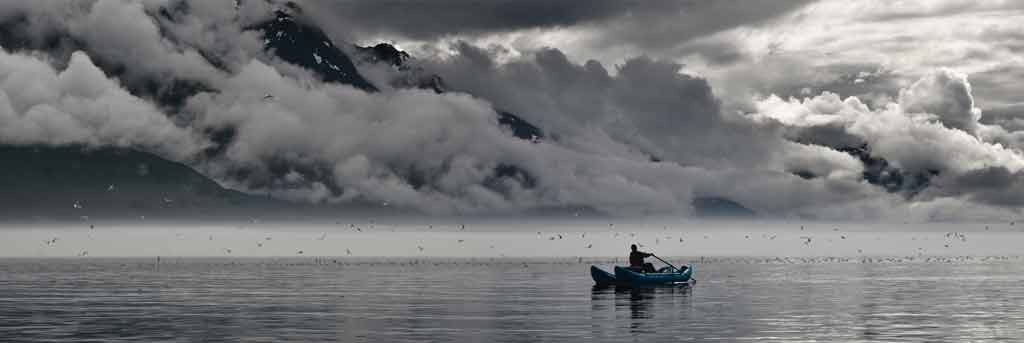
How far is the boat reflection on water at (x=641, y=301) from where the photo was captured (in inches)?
3545

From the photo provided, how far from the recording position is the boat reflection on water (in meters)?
90.0

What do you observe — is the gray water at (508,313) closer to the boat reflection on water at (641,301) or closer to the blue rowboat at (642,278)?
the boat reflection on water at (641,301)

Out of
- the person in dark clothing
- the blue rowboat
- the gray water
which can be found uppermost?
the person in dark clothing

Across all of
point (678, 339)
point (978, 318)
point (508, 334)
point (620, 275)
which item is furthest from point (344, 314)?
point (620, 275)

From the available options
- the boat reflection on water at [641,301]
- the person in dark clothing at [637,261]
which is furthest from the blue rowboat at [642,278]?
the person in dark clothing at [637,261]

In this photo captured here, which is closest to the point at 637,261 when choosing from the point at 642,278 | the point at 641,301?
the point at 642,278

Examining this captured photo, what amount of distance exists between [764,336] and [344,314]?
3168cm

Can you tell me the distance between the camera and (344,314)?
9144cm

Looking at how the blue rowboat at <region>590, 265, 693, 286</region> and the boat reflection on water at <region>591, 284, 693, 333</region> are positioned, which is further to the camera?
the blue rowboat at <region>590, 265, 693, 286</region>

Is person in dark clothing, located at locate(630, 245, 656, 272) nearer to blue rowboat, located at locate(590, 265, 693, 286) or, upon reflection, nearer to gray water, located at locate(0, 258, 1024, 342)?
blue rowboat, located at locate(590, 265, 693, 286)

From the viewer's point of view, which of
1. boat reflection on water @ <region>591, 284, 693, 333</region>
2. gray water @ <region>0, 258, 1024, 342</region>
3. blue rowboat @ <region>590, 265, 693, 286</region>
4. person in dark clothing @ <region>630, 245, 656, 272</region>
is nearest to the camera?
gray water @ <region>0, 258, 1024, 342</region>

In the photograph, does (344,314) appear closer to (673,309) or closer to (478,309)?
(478,309)

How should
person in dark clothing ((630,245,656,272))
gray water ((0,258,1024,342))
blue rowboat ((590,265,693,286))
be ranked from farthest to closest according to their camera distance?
1. person in dark clothing ((630,245,656,272))
2. blue rowboat ((590,265,693,286))
3. gray water ((0,258,1024,342))

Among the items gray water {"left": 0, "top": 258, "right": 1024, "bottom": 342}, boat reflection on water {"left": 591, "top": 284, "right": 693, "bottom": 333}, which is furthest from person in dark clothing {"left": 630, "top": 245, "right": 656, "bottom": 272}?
gray water {"left": 0, "top": 258, "right": 1024, "bottom": 342}
